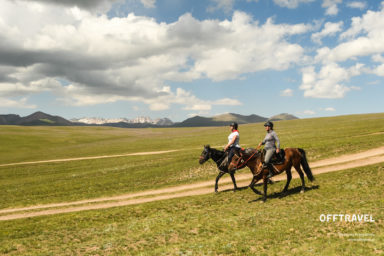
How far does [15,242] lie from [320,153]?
2983cm

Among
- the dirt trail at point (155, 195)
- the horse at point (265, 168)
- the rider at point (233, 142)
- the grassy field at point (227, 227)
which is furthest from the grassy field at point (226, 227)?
the rider at point (233, 142)

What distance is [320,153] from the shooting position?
97.6 feet

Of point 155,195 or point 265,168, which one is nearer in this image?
point 265,168

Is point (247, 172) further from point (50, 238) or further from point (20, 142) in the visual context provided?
point (20, 142)

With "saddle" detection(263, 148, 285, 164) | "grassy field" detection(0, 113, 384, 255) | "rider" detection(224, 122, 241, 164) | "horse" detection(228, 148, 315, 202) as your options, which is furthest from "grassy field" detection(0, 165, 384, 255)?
"rider" detection(224, 122, 241, 164)

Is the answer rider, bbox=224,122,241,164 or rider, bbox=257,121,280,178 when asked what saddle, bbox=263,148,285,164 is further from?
rider, bbox=224,122,241,164

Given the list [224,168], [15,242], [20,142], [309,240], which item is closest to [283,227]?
[309,240]

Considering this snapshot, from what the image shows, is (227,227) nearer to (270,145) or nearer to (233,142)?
(270,145)

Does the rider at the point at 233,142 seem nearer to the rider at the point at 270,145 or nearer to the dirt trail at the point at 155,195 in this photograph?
the rider at the point at 270,145

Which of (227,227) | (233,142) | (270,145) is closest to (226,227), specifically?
(227,227)

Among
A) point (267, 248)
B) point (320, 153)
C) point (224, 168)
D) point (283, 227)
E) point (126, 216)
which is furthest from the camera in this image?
point (320, 153)

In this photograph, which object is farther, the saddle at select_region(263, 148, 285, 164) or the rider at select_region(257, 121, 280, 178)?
the saddle at select_region(263, 148, 285, 164)

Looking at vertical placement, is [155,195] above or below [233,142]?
below

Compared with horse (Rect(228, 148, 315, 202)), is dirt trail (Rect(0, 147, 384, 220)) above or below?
below
